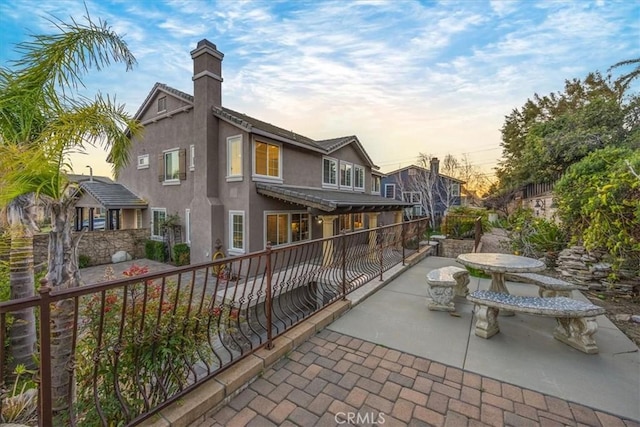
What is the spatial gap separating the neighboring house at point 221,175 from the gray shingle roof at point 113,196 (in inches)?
30.9

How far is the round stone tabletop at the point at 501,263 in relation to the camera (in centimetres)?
340

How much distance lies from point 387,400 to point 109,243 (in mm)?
13203

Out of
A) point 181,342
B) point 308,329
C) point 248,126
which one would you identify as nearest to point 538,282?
point 308,329

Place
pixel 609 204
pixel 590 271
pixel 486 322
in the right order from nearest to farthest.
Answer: pixel 486 322 → pixel 609 204 → pixel 590 271

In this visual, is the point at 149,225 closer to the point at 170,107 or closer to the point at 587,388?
the point at 170,107

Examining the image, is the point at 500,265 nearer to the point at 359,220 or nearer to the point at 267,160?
the point at 267,160

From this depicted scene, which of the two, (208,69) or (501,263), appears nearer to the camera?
(501,263)

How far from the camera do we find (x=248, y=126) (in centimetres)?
812

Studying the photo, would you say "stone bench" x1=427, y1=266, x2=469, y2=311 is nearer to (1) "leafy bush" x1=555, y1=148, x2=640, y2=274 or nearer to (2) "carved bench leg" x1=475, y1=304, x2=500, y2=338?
(2) "carved bench leg" x1=475, y1=304, x2=500, y2=338

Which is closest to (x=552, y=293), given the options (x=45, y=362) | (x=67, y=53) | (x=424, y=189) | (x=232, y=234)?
(x=45, y=362)

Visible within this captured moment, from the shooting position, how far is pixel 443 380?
93.9 inches

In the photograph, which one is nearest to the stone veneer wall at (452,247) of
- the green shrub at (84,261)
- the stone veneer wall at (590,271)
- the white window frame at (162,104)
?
the stone veneer wall at (590,271)

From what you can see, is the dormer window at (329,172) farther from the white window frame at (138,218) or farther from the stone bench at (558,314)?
the stone bench at (558,314)

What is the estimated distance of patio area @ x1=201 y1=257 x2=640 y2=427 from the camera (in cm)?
198
